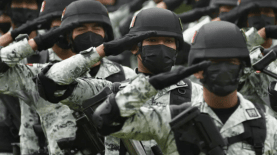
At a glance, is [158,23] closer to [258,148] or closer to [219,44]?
[219,44]

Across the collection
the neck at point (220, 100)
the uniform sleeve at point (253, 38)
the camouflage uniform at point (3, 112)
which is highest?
the neck at point (220, 100)

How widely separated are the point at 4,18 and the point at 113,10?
3.01 metres

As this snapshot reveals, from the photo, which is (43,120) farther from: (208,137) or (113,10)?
(113,10)

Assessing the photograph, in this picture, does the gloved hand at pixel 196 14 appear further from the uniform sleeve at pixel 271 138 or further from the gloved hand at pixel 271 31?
the uniform sleeve at pixel 271 138

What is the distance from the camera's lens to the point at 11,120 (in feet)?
23.0

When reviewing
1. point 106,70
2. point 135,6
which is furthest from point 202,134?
point 135,6

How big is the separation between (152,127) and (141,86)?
0.39m

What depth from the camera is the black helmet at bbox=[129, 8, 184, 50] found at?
4.97m

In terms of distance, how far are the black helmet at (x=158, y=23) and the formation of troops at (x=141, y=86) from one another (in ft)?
0.03

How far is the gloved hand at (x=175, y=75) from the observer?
3331 millimetres

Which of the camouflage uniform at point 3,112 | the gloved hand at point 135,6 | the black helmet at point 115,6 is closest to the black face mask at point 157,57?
the camouflage uniform at point 3,112

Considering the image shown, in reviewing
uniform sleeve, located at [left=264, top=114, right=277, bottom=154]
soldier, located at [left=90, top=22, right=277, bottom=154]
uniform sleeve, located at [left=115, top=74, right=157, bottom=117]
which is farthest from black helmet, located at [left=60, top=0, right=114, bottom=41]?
uniform sleeve, located at [left=264, top=114, right=277, bottom=154]

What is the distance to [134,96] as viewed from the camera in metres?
3.57

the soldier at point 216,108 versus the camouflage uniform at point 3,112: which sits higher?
the soldier at point 216,108
